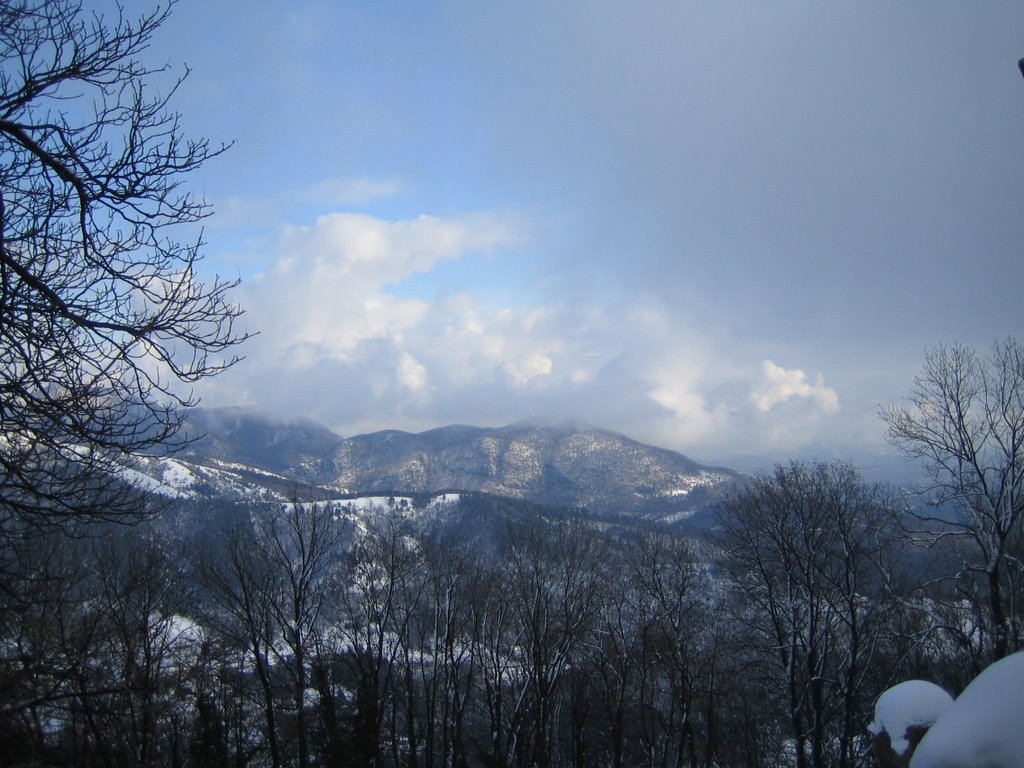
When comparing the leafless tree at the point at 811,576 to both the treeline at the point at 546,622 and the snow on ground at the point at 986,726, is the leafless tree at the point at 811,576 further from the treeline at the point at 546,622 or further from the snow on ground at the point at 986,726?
the snow on ground at the point at 986,726

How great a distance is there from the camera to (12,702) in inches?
204

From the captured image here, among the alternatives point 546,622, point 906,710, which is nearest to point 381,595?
point 546,622

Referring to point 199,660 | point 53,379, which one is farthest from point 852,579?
point 53,379

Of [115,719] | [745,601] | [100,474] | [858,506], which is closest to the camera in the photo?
[100,474]

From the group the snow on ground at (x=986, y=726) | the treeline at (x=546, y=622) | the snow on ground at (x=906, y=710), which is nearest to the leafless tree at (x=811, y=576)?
the treeline at (x=546, y=622)

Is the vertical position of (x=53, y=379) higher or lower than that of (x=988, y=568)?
higher

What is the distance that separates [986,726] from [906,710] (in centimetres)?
352

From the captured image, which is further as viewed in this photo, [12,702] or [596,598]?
[596,598]

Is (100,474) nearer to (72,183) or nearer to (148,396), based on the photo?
(148,396)

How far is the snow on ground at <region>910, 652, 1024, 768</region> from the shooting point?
4.00 m

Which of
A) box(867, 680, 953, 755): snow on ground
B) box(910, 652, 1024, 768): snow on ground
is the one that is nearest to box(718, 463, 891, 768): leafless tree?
box(867, 680, 953, 755): snow on ground

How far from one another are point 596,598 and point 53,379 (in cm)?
2409

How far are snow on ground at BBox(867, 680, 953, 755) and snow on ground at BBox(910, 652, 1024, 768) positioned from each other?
3.07m

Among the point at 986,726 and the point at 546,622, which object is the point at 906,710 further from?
the point at 546,622
